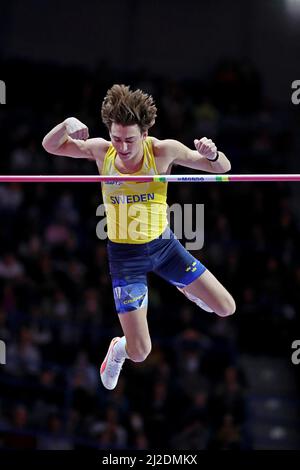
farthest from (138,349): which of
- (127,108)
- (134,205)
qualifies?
(127,108)

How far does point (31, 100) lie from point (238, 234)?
15.8 ft

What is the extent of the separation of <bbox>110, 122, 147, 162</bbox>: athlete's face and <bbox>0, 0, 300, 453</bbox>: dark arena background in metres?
6.44

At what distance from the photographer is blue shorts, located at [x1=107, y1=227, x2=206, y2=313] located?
933 cm

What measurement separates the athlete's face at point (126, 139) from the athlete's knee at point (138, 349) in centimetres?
178

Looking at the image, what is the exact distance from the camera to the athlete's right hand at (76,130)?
347 inches

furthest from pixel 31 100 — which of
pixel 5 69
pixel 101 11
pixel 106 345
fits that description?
pixel 106 345

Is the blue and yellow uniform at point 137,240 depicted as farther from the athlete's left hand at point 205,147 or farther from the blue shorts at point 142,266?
the athlete's left hand at point 205,147

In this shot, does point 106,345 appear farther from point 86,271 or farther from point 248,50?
point 248,50

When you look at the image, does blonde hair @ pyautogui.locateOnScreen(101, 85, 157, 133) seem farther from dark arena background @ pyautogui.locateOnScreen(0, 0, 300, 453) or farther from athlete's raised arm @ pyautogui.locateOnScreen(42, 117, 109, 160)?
dark arena background @ pyautogui.locateOnScreen(0, 0, 300, 453)

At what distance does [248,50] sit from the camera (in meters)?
20.8

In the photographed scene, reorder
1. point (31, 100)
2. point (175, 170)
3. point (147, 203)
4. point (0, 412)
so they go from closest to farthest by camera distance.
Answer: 1. point (147, 203)
2. point (0, 412)
3. point (175, 170)
4. point (31, 100)

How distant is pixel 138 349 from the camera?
9383 mm

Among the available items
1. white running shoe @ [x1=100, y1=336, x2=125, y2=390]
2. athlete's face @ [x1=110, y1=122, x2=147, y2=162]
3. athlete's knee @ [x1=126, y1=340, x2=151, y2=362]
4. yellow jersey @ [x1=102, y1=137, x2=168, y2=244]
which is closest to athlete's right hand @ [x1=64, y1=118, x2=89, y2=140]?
athlete's face @ [x1=110, y1=122, x2=147, y2=162]

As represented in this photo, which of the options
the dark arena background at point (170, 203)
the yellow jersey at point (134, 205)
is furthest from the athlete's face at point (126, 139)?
the dark arena background at point (170, 203)
